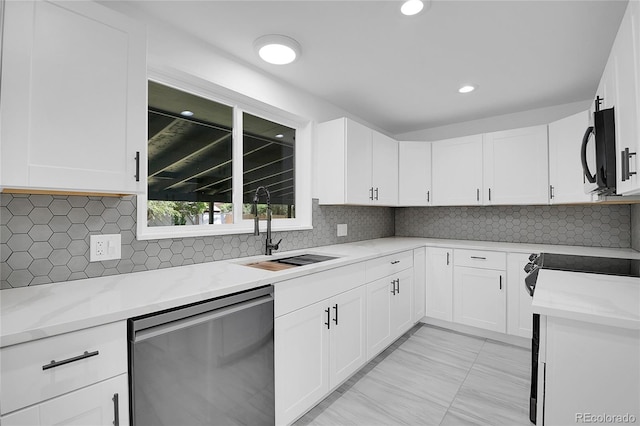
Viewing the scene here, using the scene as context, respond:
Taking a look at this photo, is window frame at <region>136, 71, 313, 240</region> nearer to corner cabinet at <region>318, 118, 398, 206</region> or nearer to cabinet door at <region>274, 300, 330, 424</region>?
corner cabinet at <region>318, 118, 398, 206</region>

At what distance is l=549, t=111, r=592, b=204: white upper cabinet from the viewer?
2.68 meters

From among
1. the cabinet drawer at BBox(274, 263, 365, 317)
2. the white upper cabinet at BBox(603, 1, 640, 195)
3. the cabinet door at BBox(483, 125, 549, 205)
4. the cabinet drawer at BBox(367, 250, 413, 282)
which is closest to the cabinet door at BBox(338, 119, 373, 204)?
the cabinet drawer at BBox(367, 250, 413, 282)

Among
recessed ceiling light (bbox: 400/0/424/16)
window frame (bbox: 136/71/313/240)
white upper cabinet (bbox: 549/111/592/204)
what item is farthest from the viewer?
white upper cabinet (bbox: 549/111/592/204)

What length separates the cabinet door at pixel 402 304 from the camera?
9.08ft

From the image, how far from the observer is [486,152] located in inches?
129

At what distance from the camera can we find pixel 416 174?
12.0 feet

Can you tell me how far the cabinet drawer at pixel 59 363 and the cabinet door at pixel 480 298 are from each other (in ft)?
9.95

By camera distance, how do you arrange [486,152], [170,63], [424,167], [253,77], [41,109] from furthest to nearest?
[424,167]
[486,152]
[253,77]
[170,63]
[41,109]

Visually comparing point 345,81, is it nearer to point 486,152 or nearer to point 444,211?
point 486,152

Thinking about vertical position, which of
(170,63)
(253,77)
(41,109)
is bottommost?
(41,109)

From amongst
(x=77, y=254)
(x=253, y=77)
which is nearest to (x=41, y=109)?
(x=77, y=254)

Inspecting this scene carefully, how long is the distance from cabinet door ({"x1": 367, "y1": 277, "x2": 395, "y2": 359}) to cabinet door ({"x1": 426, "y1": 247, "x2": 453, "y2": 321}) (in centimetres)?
86

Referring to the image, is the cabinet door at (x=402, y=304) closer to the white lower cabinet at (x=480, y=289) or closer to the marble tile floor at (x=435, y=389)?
the marble tile floor at (x=435, y=389)

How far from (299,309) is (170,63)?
5.51ft
